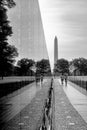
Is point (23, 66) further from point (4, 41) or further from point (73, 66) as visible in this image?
point (73, 66)

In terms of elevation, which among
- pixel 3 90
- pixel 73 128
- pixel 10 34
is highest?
pixel 10 34

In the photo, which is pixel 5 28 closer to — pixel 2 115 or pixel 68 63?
pixel 2 115

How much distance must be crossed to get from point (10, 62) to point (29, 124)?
296cm

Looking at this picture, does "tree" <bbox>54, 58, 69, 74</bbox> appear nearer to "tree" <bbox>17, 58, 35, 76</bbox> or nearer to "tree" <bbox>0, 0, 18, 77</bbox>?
"tree" <bbox>17, 58, 35, 76</bbox>

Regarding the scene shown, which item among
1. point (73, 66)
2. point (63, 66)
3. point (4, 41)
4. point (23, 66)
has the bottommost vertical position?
point (23, 66)

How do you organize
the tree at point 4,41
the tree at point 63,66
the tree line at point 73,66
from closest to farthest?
the tree at point 4,41
the tree line at point 73,66
the tree at point 63,66

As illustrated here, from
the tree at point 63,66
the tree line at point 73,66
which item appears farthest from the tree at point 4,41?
the tree at point 63,66

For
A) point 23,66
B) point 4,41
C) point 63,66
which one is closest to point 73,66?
point 63,66

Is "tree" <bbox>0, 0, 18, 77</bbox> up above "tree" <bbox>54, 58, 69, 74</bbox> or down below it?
below

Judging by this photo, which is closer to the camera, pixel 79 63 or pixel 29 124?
pixel 29 124

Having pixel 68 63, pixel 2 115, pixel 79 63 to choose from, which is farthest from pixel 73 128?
pixel 68 63

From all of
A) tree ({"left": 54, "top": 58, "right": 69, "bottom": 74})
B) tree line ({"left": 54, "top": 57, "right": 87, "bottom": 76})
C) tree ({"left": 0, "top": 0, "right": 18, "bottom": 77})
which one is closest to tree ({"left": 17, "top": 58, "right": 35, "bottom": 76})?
tree ({"left": 0, "top": 0, "right": 18, "bottom": 77})

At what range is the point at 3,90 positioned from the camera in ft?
9.39

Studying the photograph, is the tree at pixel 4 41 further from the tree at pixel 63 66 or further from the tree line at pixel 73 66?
the tree at pixel 63 66
